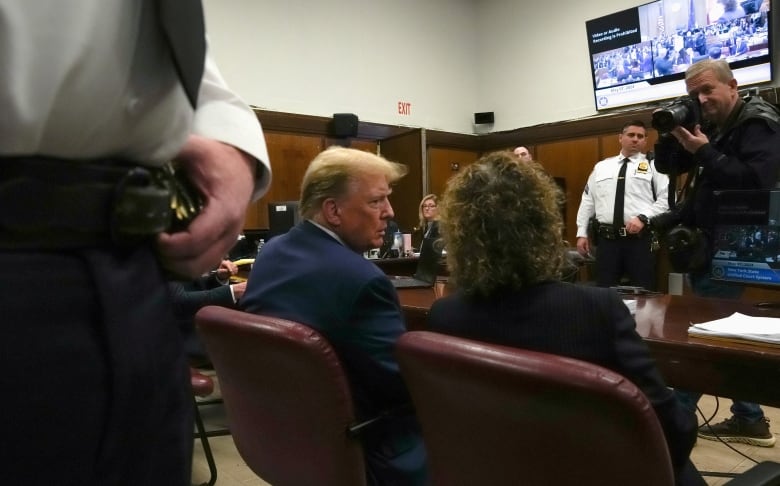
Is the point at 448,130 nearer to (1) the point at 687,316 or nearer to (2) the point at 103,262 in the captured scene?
(1) the point at 687,316

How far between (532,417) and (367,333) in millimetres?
567

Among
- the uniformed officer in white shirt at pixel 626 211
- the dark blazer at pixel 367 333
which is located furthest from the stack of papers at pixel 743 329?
the uniformed officer in white shirt at pixel 626 211

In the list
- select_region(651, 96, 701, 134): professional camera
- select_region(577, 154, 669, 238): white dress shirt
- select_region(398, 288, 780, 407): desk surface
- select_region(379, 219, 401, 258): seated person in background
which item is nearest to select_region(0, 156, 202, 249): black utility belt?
select_region(398, 288, 780, 407): desk surface

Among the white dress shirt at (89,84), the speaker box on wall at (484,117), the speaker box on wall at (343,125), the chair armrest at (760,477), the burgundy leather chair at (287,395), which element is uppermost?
the speaker box on wall at (484,117)

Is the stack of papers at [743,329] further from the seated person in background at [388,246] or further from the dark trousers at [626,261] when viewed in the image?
the seated person in background at [388,246]

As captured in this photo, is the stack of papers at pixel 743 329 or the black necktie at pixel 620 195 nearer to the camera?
the stack of papers at pixel 743 329

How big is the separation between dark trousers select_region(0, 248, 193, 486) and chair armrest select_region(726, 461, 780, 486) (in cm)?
98

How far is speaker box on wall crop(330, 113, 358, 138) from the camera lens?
6.59 m

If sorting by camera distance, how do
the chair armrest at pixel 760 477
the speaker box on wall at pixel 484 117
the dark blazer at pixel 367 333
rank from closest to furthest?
the chair armrest at pixel 760 477, the dark blazer at pixel 367 333, the speaker box on wall at pixel 484 117

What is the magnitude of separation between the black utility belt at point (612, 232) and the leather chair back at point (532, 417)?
381 centimetres

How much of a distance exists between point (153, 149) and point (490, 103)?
7.76 meters

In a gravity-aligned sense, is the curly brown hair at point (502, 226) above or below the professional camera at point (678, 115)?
below

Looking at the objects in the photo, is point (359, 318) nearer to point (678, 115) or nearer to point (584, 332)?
point (584, 332)

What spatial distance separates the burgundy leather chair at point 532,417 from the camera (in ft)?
2.71
